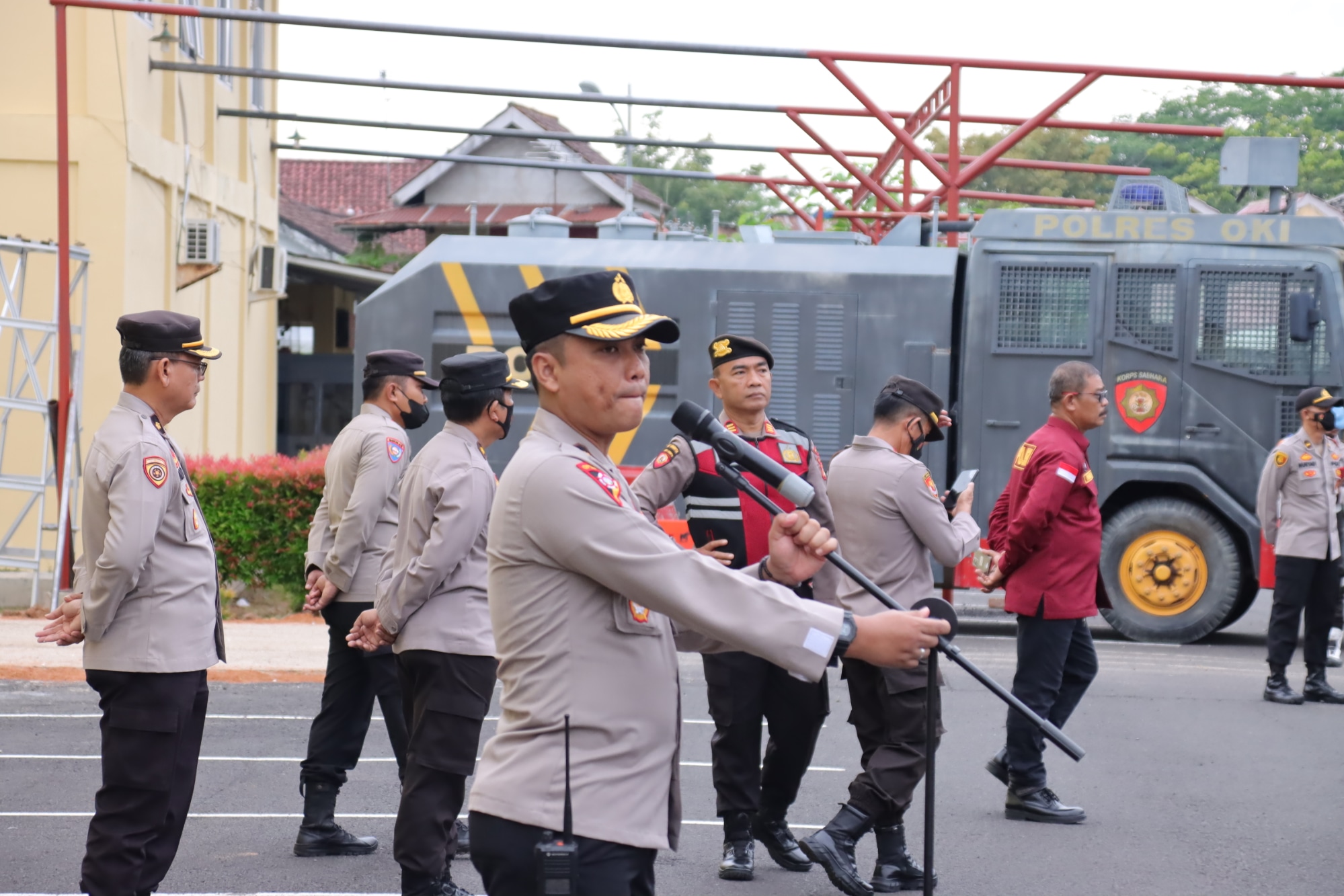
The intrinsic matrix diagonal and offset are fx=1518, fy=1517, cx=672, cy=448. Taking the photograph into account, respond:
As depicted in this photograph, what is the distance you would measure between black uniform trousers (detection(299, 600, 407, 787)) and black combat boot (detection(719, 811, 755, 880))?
1319 millimetres

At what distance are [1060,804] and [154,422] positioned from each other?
4231 mm

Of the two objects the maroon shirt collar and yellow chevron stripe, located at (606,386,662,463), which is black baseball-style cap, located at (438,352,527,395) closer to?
Result: the maroon shirt collar

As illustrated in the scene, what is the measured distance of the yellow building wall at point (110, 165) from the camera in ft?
44.6

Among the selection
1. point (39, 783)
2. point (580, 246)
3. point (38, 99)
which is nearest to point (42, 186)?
point (38, 99)

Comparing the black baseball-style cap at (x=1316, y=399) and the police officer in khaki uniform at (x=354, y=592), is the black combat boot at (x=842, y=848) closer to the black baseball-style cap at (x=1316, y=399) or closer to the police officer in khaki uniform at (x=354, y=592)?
the police officer in khaki uniform at (x=354, y=592)

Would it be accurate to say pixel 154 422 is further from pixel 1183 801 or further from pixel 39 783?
pixel 1183 801

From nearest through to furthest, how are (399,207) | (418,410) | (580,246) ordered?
(418,410)
(580,246)
(399,207)

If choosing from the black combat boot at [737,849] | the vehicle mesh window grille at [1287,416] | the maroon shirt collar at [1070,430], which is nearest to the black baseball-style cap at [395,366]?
the black combat boot at [737,849]

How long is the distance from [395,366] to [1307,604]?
21.0ft

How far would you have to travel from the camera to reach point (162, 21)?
51.1 feet

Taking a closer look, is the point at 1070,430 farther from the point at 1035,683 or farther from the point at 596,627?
the point at 596,627

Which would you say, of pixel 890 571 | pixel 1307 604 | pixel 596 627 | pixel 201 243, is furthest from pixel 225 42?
pixel 596 627

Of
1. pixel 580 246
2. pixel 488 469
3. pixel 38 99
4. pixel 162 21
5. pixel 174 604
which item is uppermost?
pixel 162 21

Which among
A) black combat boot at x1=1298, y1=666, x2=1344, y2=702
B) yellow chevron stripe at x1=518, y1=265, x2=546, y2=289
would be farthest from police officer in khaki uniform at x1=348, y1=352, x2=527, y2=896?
yellow chevron stripe at x1=518, y1=265, x2=546, y2=289
